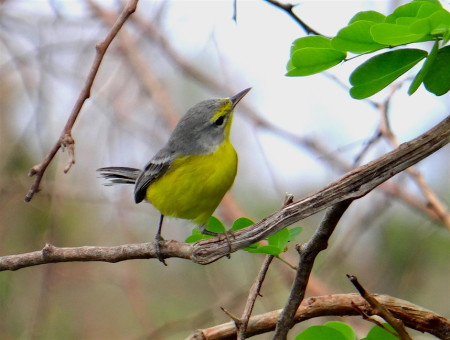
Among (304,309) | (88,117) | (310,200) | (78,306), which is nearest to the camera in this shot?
(310,200)

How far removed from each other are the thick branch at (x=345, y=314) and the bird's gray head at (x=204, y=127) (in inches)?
51.6

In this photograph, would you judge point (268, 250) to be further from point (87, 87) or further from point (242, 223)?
point (87, 87)

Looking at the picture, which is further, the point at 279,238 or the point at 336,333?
the point at 279,238

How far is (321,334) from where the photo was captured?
1.15m

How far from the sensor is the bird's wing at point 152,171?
2.64 m

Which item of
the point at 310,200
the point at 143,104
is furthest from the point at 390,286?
the point at 310,200

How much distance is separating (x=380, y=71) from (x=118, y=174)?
87.8 inches

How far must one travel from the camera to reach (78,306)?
509 cm

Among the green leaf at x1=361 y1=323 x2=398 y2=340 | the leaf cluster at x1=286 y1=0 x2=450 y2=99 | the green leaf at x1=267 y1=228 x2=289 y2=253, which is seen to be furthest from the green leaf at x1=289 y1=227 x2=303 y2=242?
the leaf cluster at x1=286 y1=0 x2=450 y2=99

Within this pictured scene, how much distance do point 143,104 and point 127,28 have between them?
0.50m

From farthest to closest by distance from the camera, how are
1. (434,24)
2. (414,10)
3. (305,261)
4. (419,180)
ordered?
(419,180), (305,261), (414,10), (434,24)

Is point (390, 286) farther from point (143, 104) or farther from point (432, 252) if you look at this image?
point (143, 104)

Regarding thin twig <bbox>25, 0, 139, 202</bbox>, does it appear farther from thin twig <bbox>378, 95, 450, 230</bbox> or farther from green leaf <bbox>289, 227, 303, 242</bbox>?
thin twig <bbox>378, 95, 450, 230</bbox>

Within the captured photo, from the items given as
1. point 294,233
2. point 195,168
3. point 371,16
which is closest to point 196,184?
point 195,168
